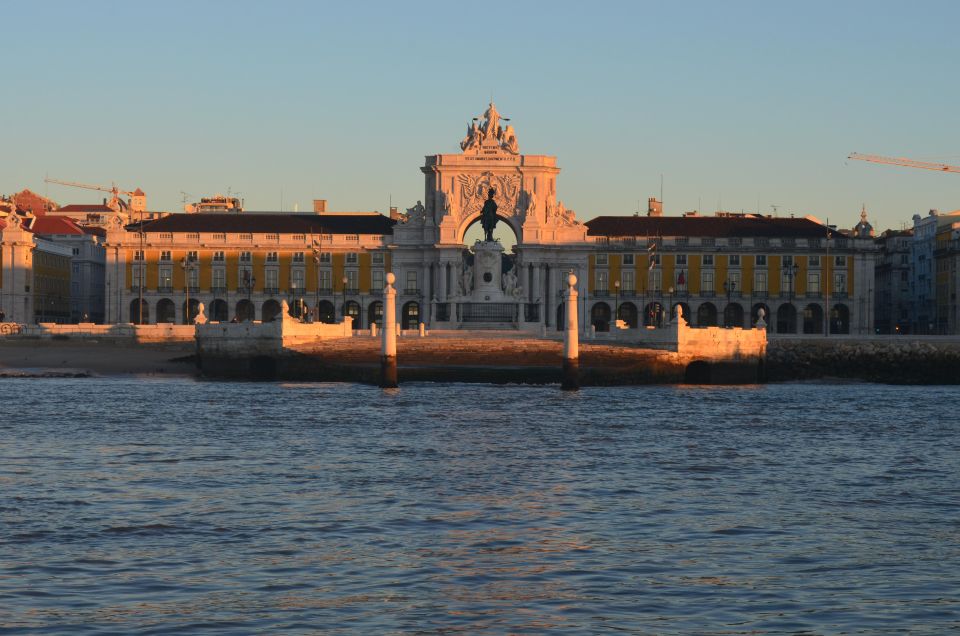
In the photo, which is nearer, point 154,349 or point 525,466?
point 525,466

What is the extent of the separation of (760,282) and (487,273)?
4393 cm

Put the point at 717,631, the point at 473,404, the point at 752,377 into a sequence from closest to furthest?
the point at 717,631 → the point at 473,404 → the point at 752,377

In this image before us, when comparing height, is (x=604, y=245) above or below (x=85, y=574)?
above

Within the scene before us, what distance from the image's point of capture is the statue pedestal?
87938 millimetres

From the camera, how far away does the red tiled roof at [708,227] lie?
127 metres

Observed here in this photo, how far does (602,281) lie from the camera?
417 feet

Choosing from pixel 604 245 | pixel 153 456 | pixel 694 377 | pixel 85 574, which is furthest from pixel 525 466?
pixel 604 245

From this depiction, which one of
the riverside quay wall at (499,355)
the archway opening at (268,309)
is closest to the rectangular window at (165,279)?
the archway opening at (268,309)

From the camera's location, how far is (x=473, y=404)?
5450 centimetres

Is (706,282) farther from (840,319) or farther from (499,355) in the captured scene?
(499,355)

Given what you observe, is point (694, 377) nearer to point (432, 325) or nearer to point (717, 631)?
point (432, 325)

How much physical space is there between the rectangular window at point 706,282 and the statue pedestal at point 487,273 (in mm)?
40625

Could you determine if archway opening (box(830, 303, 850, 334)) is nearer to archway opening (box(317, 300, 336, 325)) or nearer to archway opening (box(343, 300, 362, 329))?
archway opening (box(343, 300, 362, 329))

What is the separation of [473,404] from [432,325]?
40.8m
